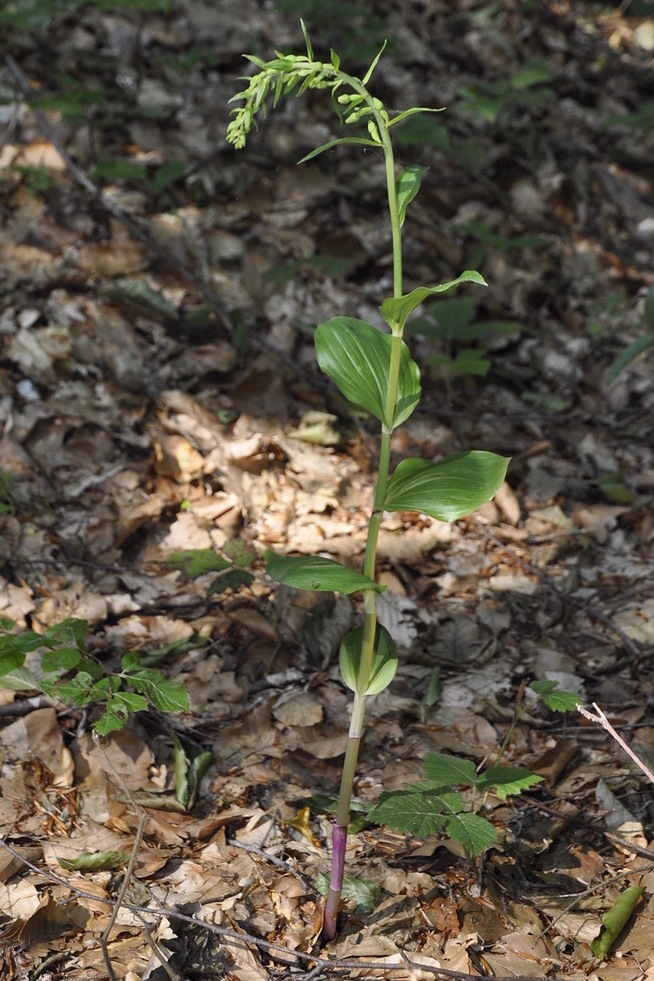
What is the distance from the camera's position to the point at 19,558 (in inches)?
110

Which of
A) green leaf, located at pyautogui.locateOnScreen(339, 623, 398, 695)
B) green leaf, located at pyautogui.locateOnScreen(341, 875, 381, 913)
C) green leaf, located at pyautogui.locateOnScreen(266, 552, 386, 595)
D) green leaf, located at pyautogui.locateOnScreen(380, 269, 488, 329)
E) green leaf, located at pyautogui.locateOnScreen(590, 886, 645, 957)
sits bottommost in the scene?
green leaf, located at pyautogui.locateOnScreen(341, 875, 381, 913)

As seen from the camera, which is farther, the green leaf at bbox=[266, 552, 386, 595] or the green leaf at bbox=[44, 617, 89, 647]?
the green leaf at bbox=[44, 617, 89, 647]

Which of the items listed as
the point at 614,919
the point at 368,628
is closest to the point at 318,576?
the point at 368,628

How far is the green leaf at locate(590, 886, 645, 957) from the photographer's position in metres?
1.71

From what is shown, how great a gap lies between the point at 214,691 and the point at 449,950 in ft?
3.37

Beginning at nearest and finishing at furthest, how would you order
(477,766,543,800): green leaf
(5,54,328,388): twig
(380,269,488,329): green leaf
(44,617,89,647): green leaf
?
(380,269,488,329): green leaf → (477,766,543,800): green leaf → (44,617,89,647): green leaf → (5,54,328,388): twig

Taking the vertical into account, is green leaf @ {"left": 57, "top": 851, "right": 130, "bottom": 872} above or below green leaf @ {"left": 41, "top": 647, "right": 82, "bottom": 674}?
below

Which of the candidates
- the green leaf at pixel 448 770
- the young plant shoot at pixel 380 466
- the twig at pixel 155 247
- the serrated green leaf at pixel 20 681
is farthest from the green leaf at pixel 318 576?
the twig at pixel 155 247

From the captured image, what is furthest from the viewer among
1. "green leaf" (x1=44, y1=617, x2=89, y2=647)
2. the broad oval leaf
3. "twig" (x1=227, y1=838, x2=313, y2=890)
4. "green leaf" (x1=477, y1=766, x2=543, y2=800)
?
"green leaf" (x1=44, y1=617, x2=89, y2=647)

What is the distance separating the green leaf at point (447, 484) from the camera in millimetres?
1553

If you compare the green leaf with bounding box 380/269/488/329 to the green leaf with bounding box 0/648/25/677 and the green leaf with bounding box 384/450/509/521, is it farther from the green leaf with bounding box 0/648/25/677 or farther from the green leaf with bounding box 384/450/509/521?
the green leaf with bounding box 0/648/25/677

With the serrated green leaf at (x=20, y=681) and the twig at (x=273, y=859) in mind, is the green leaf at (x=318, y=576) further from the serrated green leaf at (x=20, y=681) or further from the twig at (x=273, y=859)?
the serrated green leaf at (x=20, y=681)

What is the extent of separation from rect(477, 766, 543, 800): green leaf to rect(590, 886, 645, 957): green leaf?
0.94 ft

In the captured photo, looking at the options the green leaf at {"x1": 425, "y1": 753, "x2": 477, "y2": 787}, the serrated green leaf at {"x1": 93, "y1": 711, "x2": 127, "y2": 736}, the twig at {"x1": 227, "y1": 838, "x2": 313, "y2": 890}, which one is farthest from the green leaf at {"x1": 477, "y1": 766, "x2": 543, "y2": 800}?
the serrated green leaf at {"x1": 93, "y1": 711, "x2": 127, "y2": 736}
